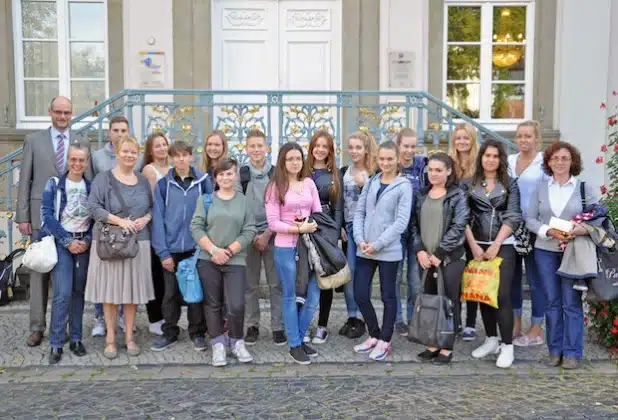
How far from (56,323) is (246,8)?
6.00 m

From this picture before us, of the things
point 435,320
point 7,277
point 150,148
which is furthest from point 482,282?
point 7,277

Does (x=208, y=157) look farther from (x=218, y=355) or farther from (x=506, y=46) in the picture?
(x=506, y=46)

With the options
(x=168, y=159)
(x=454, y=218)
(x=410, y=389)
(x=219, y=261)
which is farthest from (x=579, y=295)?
(x=168, y=159)

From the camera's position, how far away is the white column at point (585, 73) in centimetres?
992

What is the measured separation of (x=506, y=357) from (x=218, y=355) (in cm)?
229

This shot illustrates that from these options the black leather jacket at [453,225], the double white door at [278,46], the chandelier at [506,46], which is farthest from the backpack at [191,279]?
the chandelier at [506,46]

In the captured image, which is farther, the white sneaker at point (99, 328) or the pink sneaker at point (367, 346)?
the white sneaker at point (99, 328)

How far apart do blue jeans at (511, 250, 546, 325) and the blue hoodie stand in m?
2.74

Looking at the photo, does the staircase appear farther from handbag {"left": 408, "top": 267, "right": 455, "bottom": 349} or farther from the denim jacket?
handbag {"left": 408, "top": 267, "right": 455, "bottom": 349}

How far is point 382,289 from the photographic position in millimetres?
5754

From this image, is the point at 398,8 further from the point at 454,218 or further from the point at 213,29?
the point at 454,218

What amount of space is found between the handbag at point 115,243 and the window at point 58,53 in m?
5.40

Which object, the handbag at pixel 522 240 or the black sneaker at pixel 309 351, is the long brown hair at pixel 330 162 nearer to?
the black sneaker at pixel 309 351

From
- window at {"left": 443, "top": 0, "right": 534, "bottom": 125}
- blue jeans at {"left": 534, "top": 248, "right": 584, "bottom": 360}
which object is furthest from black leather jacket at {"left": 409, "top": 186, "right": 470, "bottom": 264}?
window at {"left": 443, "top": 0, "right": 534, "bottom": 125}
